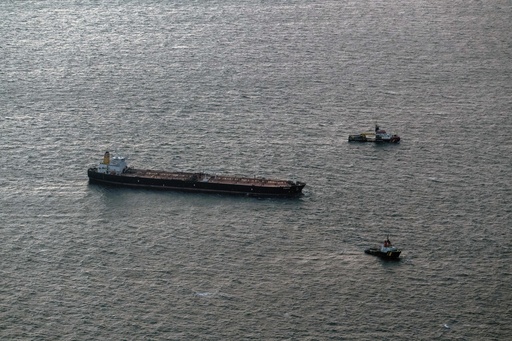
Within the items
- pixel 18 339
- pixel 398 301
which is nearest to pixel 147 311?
pixel 18 339

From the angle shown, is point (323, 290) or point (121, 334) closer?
point (121, 334)

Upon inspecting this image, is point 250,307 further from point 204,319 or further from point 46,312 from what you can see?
point 46,312

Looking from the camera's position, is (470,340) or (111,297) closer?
(470,340)

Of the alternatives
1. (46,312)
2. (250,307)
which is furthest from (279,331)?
(46,312)

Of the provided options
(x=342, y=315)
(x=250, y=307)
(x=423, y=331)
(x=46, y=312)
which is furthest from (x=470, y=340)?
(x=46, y=312)

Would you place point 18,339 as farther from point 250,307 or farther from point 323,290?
point 323,290

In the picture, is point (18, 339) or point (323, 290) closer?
point (18, 339)

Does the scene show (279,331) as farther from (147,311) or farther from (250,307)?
(147,311)
